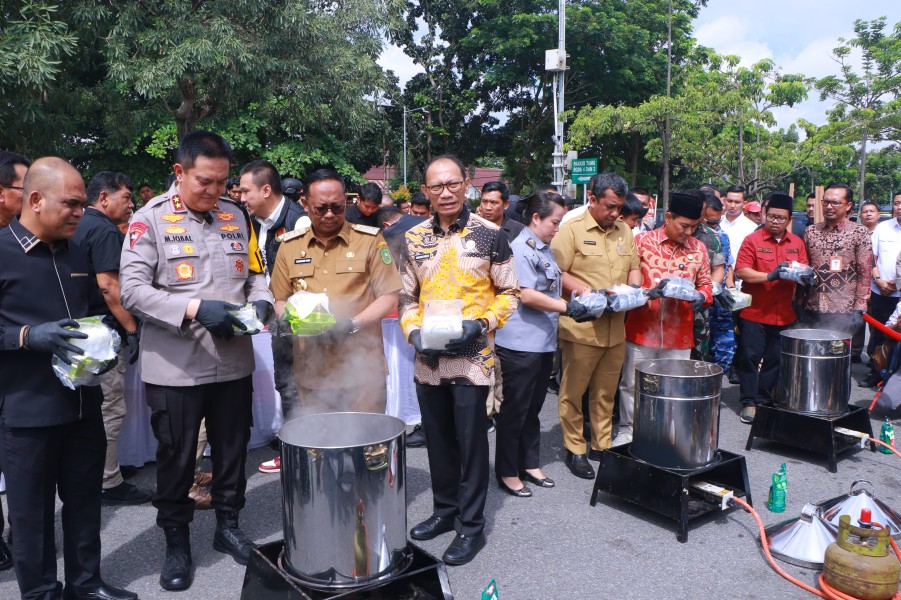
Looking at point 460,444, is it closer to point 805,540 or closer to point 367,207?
point 805,540

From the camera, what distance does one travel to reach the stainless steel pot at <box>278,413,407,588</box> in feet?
8.38

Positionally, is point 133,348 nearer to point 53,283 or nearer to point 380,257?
point 53,283

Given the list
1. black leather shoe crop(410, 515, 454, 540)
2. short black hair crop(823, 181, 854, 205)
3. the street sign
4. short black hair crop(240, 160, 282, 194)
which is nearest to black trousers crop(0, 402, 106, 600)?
black leather shoe crop(410, 515, 454, 540)

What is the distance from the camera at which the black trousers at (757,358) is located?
19.2 feet

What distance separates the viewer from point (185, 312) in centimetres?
304

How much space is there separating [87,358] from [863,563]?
3443 millimetres

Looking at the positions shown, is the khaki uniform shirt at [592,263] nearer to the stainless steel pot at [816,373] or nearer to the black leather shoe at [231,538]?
the stainless steel pot at [816,373]

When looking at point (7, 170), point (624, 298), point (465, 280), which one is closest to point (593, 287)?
point (624, 298)

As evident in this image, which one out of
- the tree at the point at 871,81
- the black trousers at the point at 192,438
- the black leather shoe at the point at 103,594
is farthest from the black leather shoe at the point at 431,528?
the tree at the point at 871,81

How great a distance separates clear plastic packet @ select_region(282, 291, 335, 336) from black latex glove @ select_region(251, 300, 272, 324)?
0.11 metres

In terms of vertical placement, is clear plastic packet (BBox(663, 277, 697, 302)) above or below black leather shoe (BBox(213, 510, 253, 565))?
above

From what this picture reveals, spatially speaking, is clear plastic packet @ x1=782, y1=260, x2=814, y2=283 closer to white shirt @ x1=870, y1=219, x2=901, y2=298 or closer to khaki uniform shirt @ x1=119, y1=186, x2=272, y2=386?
white shirt @ x1=870, y1=219, x2=901, y2=298

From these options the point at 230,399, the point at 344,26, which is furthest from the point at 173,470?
the point at 344,26

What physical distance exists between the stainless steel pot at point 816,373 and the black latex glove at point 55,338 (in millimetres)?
4556
